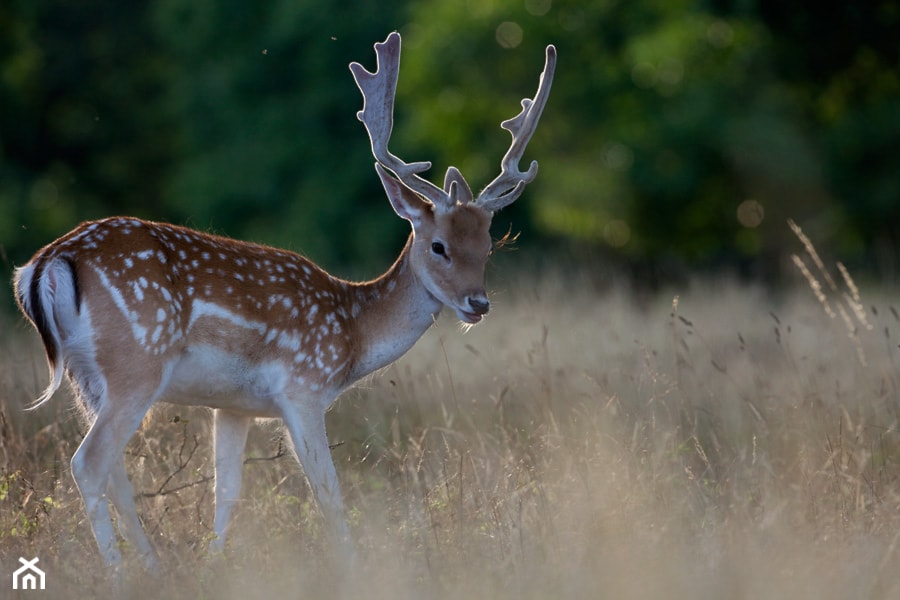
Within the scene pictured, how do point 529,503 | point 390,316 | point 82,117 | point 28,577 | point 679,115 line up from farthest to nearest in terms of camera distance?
point 82,117 < point 679,115 < point 390,316 < point 529,503 < point 28,577

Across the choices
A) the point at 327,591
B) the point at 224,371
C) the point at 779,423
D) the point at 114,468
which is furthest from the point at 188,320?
the point at 779,423

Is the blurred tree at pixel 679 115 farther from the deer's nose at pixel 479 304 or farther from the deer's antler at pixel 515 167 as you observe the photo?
the deer's nose at pixel 479 304

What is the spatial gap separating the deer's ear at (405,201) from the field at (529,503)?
0.92 metres

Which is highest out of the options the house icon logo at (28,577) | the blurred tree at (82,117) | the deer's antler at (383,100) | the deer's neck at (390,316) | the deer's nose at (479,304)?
the deer's antler at (383,100)

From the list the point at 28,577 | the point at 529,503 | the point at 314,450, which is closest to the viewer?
the point at 28,577

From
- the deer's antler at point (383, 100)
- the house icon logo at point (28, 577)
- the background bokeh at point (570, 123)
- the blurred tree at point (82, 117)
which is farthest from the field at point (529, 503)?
the blurred tree at point (82, 117)

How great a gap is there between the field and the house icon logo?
0.05 metres

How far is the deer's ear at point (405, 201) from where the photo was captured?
6164mm

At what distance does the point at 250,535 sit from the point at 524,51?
13.3m

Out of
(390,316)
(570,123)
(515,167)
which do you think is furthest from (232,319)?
(570,123)

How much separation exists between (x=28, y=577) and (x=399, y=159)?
2726 millimetres

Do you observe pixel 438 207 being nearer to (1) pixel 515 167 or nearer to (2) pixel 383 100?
(1) pixel 515 167

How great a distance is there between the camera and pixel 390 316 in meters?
6.19

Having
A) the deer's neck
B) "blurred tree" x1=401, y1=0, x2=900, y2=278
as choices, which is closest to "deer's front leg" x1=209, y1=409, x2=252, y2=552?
the deer's neck
